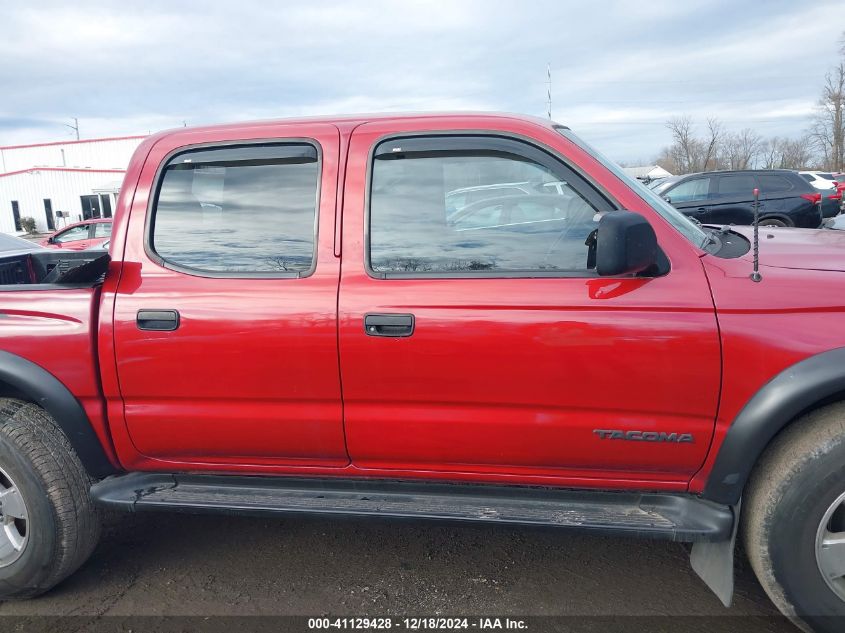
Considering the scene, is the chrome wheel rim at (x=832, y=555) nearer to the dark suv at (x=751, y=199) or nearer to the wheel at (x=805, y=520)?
the wheel at (x=805, y=520)

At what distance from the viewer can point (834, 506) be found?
211 centimetres

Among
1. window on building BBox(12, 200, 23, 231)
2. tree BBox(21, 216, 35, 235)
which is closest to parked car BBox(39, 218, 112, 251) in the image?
tree BBox(21, 216, 35, 235)

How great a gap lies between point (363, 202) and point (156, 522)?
89.0 inches

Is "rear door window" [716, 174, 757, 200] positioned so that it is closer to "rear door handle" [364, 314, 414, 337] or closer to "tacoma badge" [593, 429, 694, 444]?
"tacoma badge" [593, 429, 694, 444]

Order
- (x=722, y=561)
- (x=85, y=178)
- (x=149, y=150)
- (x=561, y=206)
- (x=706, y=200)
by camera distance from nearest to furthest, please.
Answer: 1. (x=722, y=561)
2. (x=561, y=206)
3. (x=149, y=150)
4. (x=706, y=200)
5. (x=85, y=178)

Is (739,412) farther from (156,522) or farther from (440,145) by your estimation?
(156,522)

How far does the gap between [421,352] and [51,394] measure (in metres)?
1.57

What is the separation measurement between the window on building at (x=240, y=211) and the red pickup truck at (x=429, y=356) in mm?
10

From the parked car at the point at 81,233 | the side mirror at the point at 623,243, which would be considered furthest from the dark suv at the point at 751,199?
the parked car at the point at 81,233

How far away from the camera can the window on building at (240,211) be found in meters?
2.54

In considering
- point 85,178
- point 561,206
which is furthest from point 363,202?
point 85,178

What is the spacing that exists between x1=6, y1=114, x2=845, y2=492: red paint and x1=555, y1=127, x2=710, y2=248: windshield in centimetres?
10

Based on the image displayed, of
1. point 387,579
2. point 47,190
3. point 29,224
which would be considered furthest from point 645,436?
point 29,224

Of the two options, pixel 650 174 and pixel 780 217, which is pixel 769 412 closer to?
pixel 780 217
